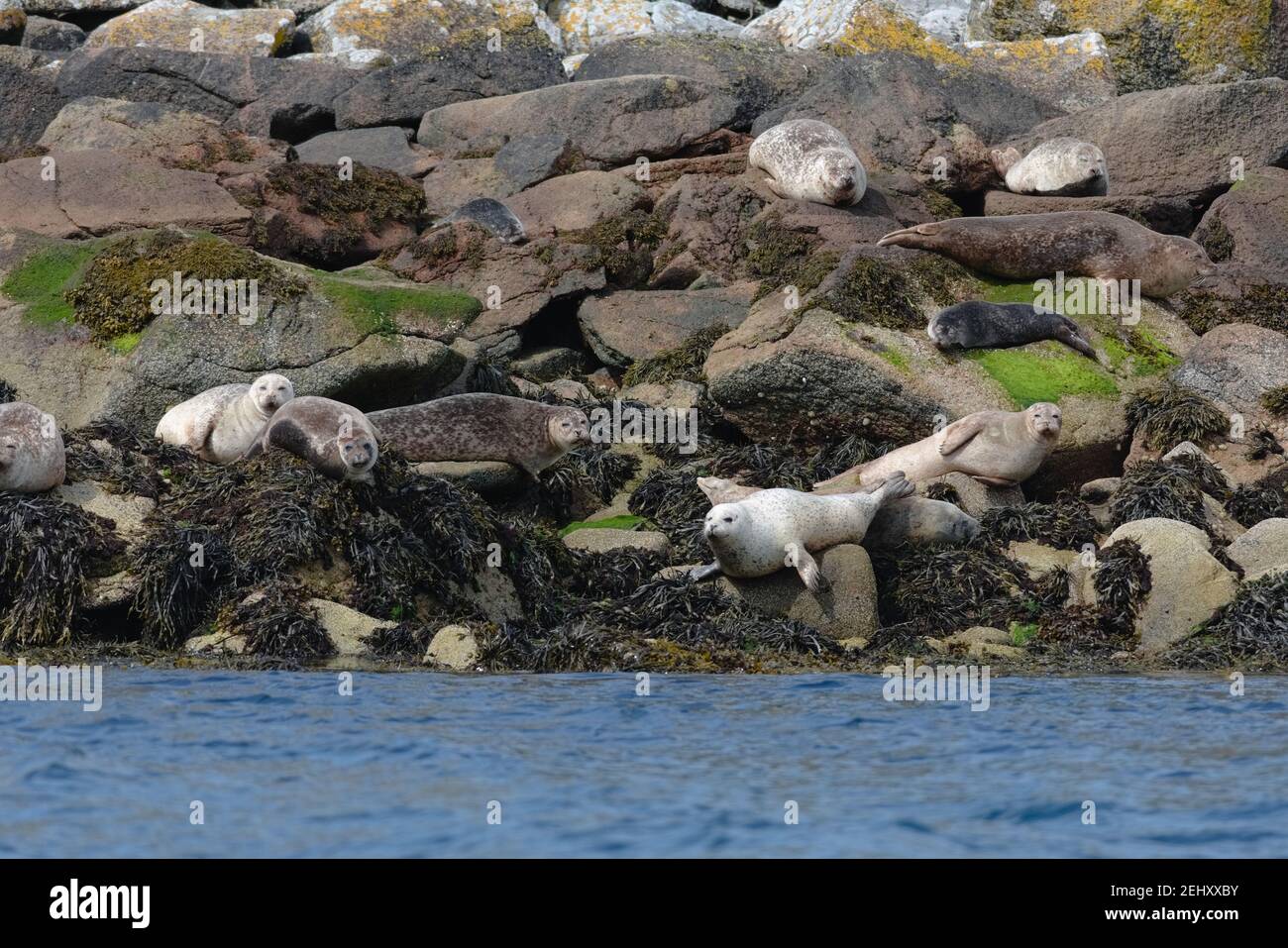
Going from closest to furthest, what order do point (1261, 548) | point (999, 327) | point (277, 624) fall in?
1. point (277, 624)
2. point (1261, 548)
3. point (999, 327)

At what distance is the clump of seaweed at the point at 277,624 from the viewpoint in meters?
8.96

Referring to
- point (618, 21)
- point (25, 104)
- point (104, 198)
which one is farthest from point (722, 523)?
point (618, 21)

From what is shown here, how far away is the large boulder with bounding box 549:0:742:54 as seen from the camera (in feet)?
75.0

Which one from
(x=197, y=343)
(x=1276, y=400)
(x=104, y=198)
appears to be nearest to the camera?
(x=197, y=343)

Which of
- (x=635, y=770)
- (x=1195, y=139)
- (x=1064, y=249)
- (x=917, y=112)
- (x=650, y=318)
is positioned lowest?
(x=635, y=770)

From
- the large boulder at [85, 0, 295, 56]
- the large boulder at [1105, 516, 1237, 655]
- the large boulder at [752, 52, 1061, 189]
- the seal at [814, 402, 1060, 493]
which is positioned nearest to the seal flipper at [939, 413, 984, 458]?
the seal at [814, 402, 1060, 493]

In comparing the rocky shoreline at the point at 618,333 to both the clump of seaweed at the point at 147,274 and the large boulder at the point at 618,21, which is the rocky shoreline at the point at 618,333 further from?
the large boulder at the point at 618,21

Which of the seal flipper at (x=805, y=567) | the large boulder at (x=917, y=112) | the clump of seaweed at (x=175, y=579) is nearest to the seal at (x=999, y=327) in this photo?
the seal flipper at (x=805, y=567)

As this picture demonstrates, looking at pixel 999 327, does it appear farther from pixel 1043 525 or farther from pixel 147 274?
pixel 147 274

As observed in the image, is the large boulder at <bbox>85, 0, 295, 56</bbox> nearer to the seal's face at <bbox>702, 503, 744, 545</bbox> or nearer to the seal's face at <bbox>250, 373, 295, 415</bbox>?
the seal's face at <bbox>250, 373, 295, 415</bbox>

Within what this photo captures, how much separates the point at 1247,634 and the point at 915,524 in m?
2.17

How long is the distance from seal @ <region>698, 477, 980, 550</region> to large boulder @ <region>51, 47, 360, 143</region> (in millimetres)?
9855

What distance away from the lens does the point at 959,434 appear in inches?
457

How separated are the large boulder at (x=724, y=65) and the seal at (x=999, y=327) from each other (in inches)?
217
